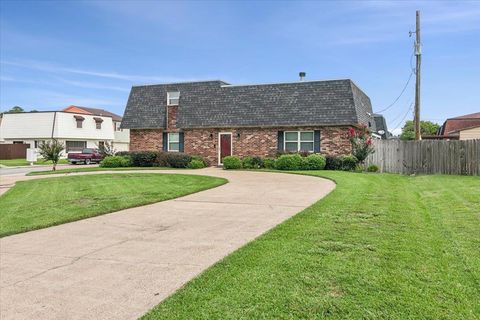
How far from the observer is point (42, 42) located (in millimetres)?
20266

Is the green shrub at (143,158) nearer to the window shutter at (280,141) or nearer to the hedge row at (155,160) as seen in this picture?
the hedge row at (155,160)

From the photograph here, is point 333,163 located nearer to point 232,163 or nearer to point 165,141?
point 232,163

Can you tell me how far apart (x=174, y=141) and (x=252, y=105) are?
639cm

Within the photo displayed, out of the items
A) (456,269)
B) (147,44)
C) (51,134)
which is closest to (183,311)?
(456,269)

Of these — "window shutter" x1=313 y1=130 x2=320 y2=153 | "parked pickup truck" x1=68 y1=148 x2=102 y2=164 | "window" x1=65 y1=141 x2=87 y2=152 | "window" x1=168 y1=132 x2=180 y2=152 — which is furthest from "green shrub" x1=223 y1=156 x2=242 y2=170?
"window" x1=65 y1=141 x2=87 y2=152

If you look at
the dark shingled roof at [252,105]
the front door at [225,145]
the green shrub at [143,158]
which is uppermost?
the dark shingled roof at [252,105]

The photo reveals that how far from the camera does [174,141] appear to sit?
2975 centimetres

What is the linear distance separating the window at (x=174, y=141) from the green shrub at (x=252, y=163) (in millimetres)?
6570

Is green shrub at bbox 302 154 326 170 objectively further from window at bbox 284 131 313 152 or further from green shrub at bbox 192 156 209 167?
green shrub at bbox 192 156 209 167

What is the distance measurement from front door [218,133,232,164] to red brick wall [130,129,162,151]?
4907 mm

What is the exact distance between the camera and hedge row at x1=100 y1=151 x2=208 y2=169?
2620cm

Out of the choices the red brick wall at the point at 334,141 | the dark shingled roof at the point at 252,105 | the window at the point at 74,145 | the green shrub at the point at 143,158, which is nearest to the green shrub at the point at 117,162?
the green shrub at the point at 143,158

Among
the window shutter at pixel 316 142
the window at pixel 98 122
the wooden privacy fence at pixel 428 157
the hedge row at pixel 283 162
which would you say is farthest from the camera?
the window at pixel 98 122

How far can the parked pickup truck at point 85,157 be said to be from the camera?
3794 cm
